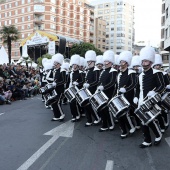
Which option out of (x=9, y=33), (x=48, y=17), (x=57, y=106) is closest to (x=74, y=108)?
(x=57, y=106)

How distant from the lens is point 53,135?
7.28 meters

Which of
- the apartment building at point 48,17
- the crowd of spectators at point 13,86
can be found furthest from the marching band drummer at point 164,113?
the apartment building at point 48,17

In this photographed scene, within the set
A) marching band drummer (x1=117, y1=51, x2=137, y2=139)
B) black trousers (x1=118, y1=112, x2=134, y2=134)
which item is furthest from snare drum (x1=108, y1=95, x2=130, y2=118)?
black trousers (x1=118, y1=112, x2=134, y2=134)

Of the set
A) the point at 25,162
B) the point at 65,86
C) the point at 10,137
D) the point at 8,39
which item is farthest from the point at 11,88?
the point at 8,39

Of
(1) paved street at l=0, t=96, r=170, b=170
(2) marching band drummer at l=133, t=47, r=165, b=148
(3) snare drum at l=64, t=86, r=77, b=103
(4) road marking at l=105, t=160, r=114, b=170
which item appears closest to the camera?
(4) road marking at l=105, t=160, r=114, b=170

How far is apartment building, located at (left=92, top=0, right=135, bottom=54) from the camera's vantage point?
107769 mm

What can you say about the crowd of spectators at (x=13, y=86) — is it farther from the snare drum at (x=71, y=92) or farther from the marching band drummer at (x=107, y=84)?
the marching band drummer at (x=107, y=84)

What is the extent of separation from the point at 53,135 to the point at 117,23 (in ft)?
349

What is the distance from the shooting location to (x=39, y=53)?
5281 cm

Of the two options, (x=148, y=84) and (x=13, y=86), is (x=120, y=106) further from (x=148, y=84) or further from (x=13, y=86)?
(x=13, y=86)

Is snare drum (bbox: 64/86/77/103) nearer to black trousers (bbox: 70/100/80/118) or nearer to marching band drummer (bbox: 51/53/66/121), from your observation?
black trousers (bbox: 70/100/80/118)

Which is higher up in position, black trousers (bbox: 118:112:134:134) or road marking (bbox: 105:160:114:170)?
black trousers (bbox: 118:112:134:134)

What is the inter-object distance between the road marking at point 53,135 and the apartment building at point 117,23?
329 feet

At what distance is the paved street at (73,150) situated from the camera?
16.7ft
